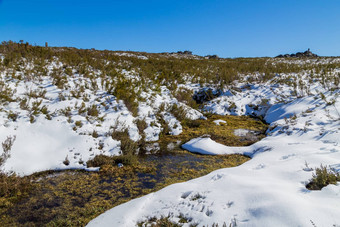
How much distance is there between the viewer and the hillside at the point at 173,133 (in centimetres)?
256

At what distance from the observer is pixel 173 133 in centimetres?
770

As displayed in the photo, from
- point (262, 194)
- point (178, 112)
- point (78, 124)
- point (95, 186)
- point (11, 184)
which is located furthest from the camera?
point (178, 112)

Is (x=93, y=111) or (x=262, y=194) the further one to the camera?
(x=93, y=111)

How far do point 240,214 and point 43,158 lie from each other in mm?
4727

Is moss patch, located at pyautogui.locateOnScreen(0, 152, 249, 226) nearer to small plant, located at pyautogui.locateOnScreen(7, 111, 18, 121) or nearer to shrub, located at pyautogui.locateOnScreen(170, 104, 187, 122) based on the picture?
small plant, located at pyautogui.locateOnScreen(7, 111, 18, 121)

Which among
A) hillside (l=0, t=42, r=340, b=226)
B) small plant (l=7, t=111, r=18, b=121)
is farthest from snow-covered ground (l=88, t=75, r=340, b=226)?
small plant (l=7, t=111, r=18, b=121)

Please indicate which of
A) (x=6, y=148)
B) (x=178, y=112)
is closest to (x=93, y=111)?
(x=6, y=148)

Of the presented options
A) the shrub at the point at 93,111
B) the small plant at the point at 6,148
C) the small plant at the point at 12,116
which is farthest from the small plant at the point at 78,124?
the small plant at the point at 6,148

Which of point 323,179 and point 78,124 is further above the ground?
point 78,124

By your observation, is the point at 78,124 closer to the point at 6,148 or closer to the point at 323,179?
the point at 6,148

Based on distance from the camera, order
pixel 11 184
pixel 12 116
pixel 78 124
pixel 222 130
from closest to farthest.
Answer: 1. pixel 11 184
2. pixel 12 116
3. pixel 78 124
4. pixel 222 130

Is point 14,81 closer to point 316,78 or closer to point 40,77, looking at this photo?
point 40,77

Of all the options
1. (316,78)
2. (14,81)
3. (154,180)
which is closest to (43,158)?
(154,180)

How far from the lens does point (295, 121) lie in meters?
7.01
